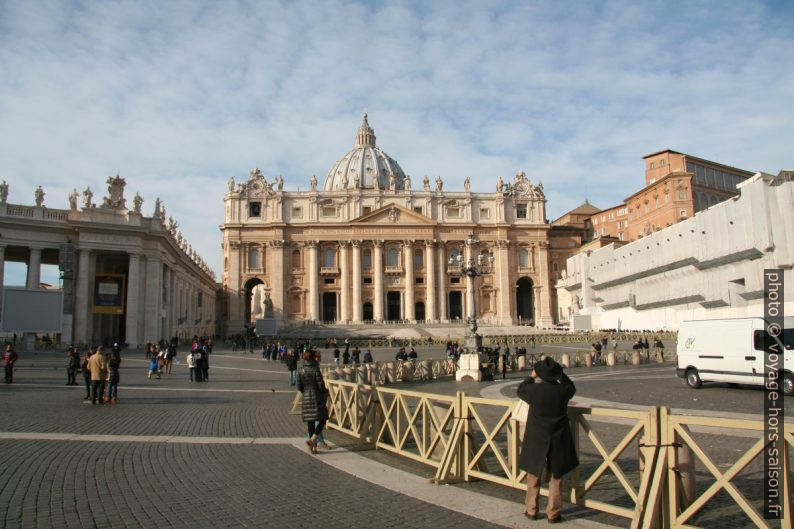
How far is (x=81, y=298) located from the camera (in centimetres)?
3759

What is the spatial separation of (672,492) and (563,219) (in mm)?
95853

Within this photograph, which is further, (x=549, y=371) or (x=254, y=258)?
(x=254, y=258)

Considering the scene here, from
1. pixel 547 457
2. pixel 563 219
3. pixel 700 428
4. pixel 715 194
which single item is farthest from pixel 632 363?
pixel 563 219

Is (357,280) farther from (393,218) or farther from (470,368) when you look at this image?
(470,368)

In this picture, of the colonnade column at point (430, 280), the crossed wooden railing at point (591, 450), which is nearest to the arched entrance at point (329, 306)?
the colonnade column at point (430, 280)

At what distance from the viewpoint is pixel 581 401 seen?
14.3 m

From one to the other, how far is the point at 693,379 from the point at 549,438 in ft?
44.9

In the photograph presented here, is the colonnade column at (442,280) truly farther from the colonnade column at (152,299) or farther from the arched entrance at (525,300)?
the colonnade column at (152,299)

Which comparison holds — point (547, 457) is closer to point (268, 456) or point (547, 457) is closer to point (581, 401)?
point (268, 456)

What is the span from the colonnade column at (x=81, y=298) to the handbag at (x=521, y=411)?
36.9 meters

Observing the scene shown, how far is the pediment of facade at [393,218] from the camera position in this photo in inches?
2977

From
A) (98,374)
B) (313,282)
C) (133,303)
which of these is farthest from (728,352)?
(313,282)

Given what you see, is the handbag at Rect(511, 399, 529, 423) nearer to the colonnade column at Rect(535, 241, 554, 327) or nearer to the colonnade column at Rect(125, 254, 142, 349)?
the colonnade column at Rect(125, 254, 142, 349)

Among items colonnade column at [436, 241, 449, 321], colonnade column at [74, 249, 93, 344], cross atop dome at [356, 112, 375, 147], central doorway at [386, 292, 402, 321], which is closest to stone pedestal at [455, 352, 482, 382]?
colonnade column at [74, 249, 93, 344]
